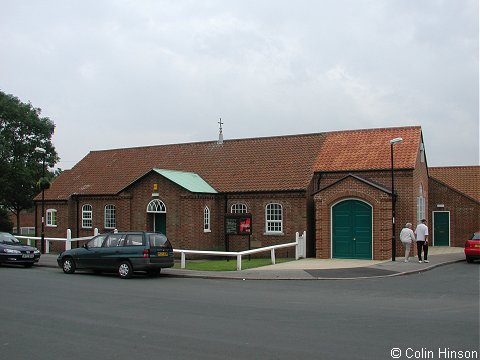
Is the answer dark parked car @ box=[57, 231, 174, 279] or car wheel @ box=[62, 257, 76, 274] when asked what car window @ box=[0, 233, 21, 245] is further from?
dark parked car @ box=[57, 231, 174, 279]

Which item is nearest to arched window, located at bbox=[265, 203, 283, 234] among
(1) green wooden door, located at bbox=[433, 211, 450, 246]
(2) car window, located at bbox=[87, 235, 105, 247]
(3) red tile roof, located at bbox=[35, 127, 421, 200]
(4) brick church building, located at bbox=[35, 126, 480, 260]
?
(4) brick church building, located at bbox=[35, 126, 480, 260]

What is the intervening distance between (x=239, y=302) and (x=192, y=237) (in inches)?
561

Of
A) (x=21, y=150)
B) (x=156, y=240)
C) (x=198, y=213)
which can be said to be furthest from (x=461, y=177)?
(x=21, y=150)

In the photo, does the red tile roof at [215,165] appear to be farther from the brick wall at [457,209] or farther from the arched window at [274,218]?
the brick wall at [457,209]

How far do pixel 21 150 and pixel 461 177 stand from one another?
3625 centimetres

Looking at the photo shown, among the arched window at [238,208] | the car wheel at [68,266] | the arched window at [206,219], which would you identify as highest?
the arched window at [238,208]

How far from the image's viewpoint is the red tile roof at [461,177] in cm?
3434

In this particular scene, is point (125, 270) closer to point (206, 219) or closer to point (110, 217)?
point (206, 219)

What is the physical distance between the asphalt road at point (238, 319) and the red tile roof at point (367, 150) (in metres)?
9.93

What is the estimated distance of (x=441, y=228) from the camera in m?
33.7

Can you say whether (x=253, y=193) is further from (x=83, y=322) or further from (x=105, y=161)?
(x=83, y=322)

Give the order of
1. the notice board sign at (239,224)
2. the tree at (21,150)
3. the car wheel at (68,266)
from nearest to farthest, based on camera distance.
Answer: the car wheel at (68,266) → the notice board sign at (239,224) → the tree at (21,150)

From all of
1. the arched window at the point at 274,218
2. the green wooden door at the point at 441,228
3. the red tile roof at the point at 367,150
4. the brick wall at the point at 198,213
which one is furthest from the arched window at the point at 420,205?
the arched window at the point at 274,218

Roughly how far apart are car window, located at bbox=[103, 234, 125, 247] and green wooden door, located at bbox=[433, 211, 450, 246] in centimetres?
2154
